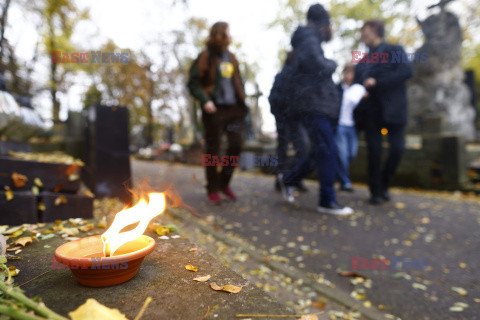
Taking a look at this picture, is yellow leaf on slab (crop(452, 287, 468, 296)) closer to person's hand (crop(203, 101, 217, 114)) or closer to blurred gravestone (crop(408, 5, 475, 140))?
person's hand (crop(203, 101, 217, 114))

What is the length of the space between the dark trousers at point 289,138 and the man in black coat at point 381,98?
1.08 meters

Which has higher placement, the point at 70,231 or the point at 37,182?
the point at 37,182

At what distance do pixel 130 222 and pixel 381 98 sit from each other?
431cm

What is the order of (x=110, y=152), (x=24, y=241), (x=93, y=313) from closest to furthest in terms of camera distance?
(x=93, y=313) < (x=24, y=241) < (x=110, y=152)

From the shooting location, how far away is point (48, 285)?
1.24 m

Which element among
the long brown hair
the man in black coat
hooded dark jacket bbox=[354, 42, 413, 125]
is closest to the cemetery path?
the man in black coat

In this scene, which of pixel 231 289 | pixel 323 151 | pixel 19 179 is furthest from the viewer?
pixel 323 151

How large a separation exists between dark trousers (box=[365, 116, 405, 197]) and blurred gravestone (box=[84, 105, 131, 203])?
377cm

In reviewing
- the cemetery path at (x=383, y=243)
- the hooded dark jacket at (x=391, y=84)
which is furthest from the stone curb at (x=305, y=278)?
the hooded dark jacket at (x=391, y=84)

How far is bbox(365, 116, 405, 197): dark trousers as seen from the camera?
4.67m

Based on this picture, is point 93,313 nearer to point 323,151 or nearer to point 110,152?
point 323,151

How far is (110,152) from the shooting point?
4.73m

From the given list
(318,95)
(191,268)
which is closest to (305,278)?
(191,268)

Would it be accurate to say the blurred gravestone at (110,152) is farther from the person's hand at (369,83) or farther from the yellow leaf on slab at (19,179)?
the person's hand at (369,83)
